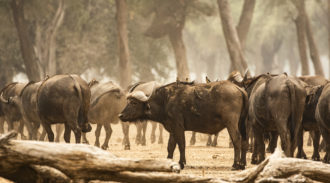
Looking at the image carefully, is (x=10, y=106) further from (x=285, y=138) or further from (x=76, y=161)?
(x=76, y=161)

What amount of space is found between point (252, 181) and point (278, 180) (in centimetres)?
33

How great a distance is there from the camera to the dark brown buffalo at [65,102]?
Answer: 1315 centimetres

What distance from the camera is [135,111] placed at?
485 inches

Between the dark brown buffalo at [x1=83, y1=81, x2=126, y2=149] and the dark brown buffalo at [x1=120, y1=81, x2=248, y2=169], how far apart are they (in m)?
5.27

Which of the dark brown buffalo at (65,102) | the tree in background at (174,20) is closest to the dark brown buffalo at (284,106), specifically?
the dark brown buffalo at (65,102)

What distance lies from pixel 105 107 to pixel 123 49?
13.3 meters

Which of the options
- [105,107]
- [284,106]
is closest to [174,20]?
[105,107]

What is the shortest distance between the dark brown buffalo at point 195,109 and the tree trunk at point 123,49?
57.9ft

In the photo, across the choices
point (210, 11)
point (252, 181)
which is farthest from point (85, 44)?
point (252, 181)

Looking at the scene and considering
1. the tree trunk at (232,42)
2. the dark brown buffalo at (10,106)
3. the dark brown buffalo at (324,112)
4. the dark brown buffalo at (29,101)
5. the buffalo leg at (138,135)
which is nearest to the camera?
the dark brown buffalo at (324,112)

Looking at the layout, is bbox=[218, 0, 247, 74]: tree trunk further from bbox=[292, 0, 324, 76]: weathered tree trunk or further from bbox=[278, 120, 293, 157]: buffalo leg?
bbox=[278, 120, 293, 157]: buffalo leg

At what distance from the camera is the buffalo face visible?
1231 centimetres

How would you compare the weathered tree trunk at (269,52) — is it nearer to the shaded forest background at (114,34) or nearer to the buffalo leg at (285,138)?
the shaded forest background at (114,34)

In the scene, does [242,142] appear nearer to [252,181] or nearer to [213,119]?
[213,119]
